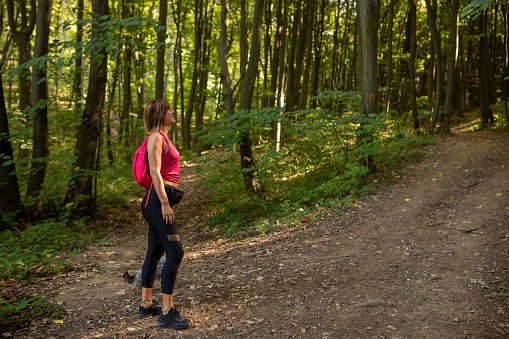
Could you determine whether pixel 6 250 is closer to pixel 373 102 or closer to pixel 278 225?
pixel 278 225

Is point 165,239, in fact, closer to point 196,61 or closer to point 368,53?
point 368,53

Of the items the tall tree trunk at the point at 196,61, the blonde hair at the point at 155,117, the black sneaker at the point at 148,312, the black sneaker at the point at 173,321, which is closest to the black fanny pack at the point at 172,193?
the blonde hair at the point at 155,117

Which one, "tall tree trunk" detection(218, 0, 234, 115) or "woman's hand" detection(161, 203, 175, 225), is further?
"tall tree trunk" detection(218, 0, 234, 115)

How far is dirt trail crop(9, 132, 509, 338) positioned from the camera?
10.3 feet

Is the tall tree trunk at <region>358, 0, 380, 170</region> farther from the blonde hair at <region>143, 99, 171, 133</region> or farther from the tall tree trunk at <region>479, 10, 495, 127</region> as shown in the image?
the tall tree trunk at <region>479, 10, 495, 127</region>

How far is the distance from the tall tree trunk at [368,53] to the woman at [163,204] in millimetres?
5962

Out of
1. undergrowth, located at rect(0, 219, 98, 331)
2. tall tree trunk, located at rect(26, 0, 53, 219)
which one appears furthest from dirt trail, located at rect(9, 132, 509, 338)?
tall tree trunk, located at rect(26, 0, 53, 219)

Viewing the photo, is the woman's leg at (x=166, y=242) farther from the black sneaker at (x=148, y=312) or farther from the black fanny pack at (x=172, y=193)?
the black sneaker at (x=148, y=312)

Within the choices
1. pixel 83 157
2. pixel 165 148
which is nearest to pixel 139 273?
pixel 165 148

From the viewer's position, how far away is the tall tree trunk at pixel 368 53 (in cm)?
819

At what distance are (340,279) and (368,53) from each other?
238 inches

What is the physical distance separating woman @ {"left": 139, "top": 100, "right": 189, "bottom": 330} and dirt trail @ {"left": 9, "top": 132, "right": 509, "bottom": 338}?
0.87 ft

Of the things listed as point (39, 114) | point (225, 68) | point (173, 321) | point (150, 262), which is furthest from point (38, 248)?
point (225, 68)

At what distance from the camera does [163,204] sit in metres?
3.06
